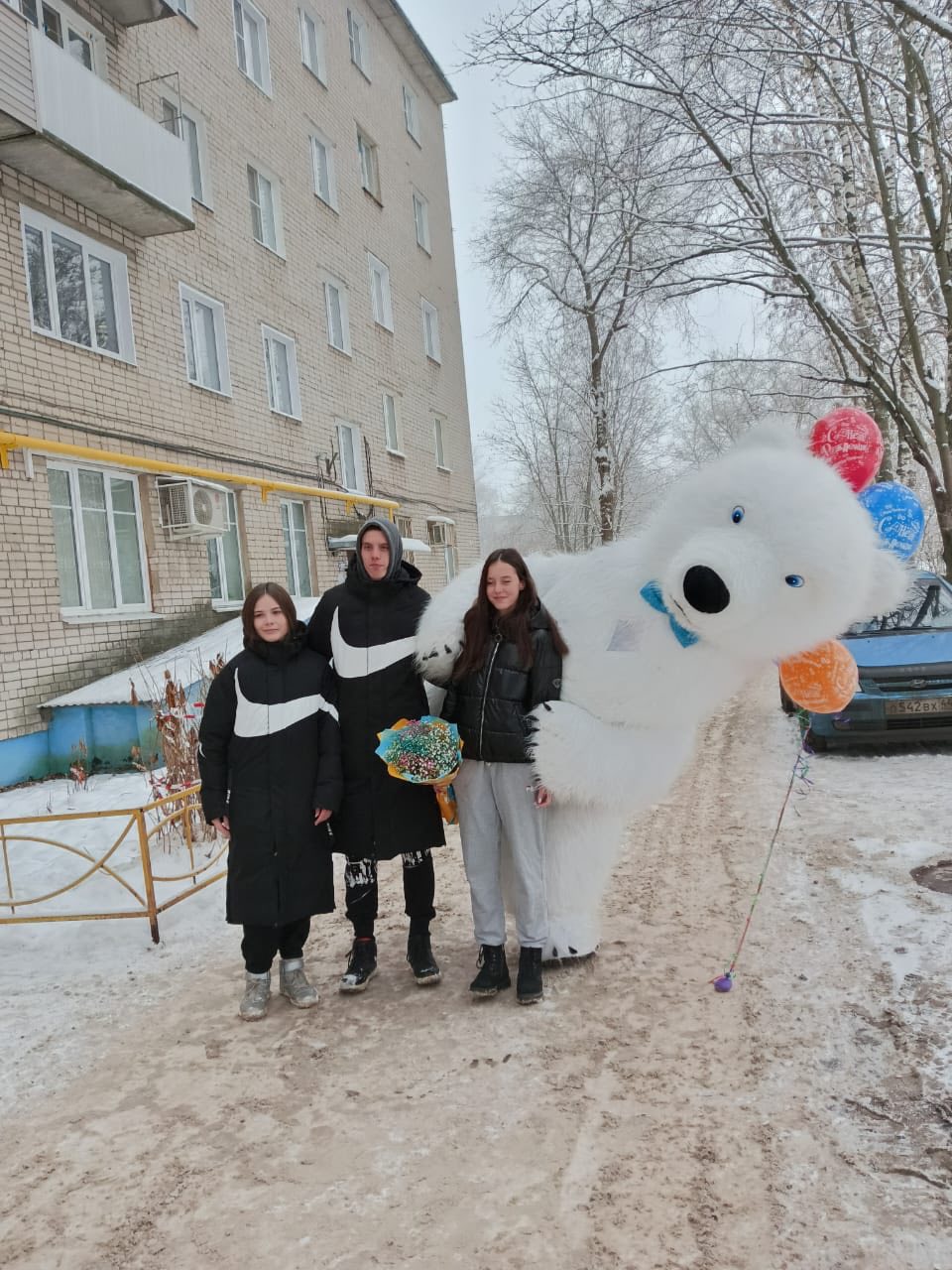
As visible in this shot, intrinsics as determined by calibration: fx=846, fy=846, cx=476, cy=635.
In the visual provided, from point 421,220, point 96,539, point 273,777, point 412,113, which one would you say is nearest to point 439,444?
point 421,220

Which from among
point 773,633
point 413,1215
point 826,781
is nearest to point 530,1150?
point 413,1215

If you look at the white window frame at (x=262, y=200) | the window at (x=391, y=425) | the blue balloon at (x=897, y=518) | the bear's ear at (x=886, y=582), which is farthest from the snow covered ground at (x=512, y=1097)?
the window at (x=391, y=425)

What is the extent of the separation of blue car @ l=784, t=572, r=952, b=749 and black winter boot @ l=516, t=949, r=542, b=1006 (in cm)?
426

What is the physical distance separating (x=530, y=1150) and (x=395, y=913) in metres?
2.02

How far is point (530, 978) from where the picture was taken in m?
3.30

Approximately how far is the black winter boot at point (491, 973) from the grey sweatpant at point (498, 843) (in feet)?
0.14

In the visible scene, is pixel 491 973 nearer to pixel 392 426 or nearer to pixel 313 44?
pixel 392 426

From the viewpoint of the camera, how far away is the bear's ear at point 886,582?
285cm

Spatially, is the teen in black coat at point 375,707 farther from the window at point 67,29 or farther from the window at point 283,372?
the window at point 283,372

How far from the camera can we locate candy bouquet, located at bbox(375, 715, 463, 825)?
3.17 meters

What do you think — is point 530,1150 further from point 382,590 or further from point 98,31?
point 98,31

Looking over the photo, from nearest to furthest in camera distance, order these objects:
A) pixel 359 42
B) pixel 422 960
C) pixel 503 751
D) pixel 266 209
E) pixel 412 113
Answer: pixel 503 751 < pixel 422 960 < pixel 266 209 < pixel 359 42 < pixel 412 113

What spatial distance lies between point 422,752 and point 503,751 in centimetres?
32

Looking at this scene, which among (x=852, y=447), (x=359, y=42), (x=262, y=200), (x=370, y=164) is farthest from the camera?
(x=370, y=164)
